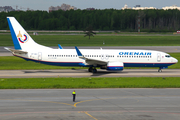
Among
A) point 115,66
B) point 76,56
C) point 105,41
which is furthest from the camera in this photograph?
point 105,41

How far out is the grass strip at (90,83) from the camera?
1287 inches

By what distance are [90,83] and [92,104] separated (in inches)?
406

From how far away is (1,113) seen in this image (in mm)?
21078

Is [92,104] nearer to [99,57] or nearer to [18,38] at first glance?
[99,57]

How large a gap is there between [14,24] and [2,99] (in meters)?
23.7

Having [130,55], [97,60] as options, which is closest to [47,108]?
[97,60]

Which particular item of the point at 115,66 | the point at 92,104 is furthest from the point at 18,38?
the point at 92,104

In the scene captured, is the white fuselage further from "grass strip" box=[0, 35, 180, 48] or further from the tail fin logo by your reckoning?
"grass strip" box=[0, 35, 180, 48]

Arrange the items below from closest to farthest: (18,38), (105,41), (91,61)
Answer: (91,61)
(18,38)
(105,41)

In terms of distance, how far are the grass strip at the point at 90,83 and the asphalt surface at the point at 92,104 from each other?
1.82 metres

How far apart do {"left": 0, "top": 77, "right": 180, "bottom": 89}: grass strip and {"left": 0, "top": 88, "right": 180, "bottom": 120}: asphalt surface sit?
1.82m

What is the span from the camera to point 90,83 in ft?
114

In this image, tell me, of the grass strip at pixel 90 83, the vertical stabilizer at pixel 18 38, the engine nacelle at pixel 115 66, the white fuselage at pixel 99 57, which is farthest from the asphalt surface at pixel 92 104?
the vertical stabilizer at pixel 18 38

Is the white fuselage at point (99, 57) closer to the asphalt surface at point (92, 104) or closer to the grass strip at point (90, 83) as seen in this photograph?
the grass strip at point (90, 83)
